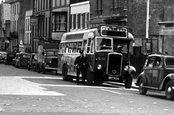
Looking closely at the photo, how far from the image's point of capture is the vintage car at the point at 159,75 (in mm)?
22680

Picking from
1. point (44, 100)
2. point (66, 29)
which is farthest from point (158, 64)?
point (66, 29)

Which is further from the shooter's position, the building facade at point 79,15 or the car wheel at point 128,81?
the building facade at point 79,15

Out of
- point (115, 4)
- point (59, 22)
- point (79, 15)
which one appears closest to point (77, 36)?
point (115, 4)

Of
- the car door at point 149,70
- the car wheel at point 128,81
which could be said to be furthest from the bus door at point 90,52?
the car door at point 149,70

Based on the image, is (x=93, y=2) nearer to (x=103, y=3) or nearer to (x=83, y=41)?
(x=103, y=3)

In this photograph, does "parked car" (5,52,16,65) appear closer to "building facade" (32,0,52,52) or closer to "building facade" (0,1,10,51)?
"building facade" (32,0,52,52)

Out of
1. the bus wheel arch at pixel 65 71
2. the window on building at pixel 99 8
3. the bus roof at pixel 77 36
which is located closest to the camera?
the bus roof at pixel 77 36

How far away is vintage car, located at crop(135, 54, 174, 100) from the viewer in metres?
22.7

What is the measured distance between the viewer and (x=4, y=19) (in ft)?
423

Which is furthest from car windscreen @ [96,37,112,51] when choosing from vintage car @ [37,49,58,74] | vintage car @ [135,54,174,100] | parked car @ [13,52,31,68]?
parked car @ [13,52,31,68]

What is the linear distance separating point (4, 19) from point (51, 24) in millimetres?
50725

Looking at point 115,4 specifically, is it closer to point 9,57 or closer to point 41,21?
point 9,57

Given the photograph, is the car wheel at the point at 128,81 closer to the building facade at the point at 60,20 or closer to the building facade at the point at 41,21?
the building facade at the point at 60,20

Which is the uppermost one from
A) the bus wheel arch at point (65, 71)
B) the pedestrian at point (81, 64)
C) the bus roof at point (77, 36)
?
the bus roof at point (77, 36)
